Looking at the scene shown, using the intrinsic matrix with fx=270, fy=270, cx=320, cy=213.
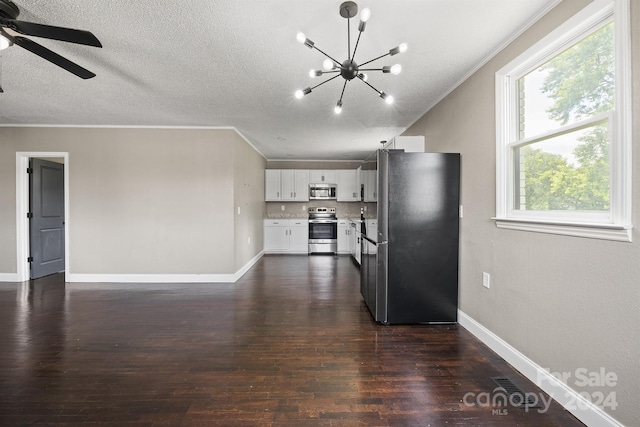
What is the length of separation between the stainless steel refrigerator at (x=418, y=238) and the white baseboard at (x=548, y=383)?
0.49 metres

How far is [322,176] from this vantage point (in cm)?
721

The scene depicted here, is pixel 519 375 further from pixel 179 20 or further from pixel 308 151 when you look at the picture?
pixel 308 151

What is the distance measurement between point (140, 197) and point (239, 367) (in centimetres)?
356

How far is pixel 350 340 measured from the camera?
8.15 feet

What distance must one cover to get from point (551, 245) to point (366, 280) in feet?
6.18

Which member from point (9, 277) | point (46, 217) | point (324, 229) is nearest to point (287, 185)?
point (324, 229)

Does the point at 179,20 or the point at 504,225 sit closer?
the point at 179,20

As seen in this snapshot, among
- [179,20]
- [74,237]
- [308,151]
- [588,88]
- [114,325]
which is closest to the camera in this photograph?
[588,88]

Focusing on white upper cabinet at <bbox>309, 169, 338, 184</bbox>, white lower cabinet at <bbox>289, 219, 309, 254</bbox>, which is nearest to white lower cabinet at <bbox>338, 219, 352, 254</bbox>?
white lower cabinet at <bbox>289, 219, 309, 254</bbox>

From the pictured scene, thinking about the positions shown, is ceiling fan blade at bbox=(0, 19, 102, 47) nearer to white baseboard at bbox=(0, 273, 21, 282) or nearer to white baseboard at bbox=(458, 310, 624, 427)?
white baseboard at bbox=(458, 310, 624, 427)

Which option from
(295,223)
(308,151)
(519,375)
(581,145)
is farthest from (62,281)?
(581,145)

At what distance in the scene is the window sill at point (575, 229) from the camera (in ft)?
4.42

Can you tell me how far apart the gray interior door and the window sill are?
6.69 metres

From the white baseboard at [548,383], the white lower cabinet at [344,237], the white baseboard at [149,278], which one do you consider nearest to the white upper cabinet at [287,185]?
the white lower cabinet at [344,237]
